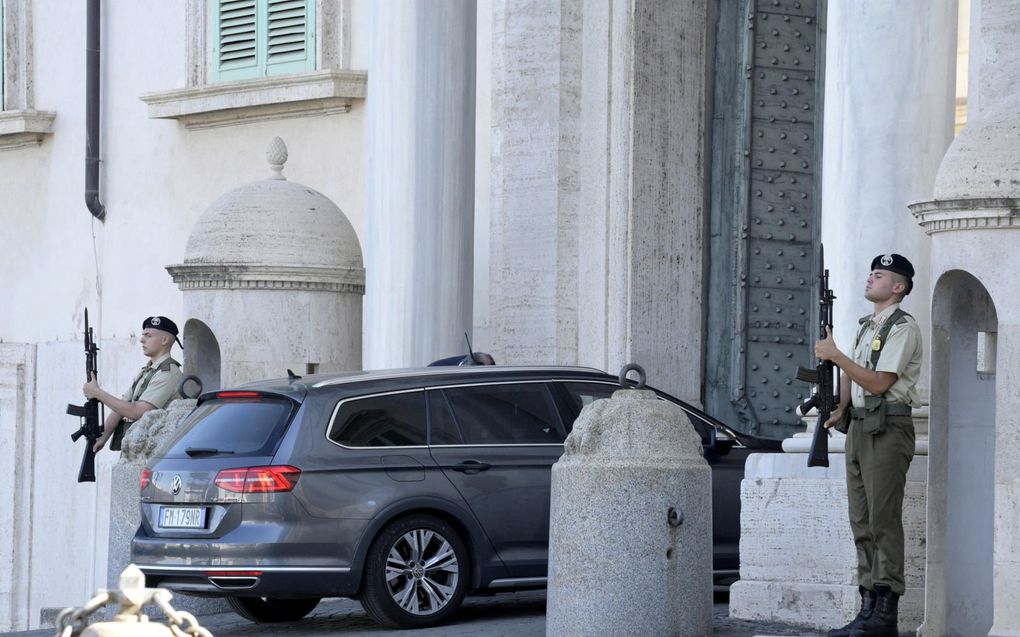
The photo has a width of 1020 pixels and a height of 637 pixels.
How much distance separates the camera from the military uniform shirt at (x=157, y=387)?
1416 centimetres

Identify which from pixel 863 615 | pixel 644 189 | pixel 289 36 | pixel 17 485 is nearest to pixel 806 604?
pixel 863 615

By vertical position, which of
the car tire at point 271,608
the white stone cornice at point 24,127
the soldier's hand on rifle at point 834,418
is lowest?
the car tire at point 271,608

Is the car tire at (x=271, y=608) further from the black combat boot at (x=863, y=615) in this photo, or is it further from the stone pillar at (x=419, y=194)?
the black combat boot at (x=863, y=615)

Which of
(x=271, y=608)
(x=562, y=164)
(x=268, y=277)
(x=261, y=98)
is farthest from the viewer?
(x=261, y=98)

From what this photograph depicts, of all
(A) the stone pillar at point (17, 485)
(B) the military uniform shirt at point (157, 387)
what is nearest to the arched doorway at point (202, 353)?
(B) the military uniform shirt at point (157, 387)

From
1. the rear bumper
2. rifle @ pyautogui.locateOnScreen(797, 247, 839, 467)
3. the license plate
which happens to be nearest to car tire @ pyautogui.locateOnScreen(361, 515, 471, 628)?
the rear bumper

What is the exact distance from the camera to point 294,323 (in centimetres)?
1530

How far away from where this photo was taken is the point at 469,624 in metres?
11.4

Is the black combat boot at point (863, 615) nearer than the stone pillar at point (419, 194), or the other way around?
the black combat boot at point (863, 615)

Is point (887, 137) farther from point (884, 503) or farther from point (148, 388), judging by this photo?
point (148, 388)

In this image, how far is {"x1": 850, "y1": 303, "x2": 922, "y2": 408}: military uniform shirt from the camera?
9766 millimetres

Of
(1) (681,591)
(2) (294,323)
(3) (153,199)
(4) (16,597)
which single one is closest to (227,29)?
(3) (153,199)

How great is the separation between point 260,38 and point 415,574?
28.1 ft

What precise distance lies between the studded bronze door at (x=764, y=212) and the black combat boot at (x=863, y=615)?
617 centimetres
